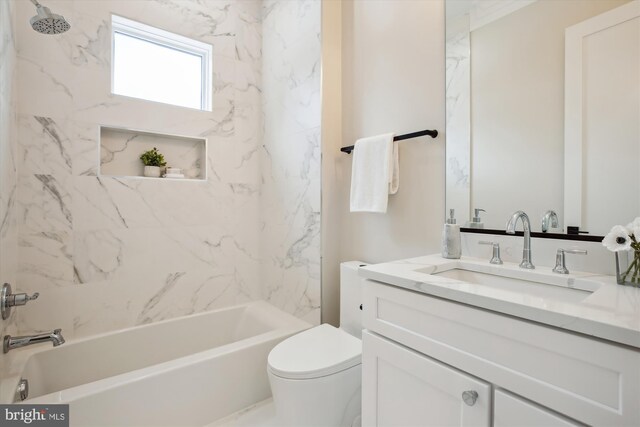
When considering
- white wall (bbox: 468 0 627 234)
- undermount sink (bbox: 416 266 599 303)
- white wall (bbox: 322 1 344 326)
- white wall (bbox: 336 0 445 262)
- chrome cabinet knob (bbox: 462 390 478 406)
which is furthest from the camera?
white wall (bbox: 322 1 344 326)

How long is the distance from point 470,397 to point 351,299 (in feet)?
3.03

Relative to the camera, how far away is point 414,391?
927mm

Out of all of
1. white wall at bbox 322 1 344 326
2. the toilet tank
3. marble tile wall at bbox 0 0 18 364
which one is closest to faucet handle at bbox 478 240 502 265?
the toilet tank

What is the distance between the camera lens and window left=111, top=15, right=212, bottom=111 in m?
1.98

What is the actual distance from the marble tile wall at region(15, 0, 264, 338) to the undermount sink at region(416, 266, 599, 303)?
161 cm

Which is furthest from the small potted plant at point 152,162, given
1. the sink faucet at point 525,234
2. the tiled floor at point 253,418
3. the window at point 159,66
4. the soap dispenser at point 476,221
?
the sink faucet at point 525,234

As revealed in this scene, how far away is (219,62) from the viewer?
2.23 meters

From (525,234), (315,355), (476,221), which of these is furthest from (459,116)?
(315,355)

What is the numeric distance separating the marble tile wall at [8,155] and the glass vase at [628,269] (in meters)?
2.13

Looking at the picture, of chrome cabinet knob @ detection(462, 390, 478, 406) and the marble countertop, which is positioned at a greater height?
the marble countertop

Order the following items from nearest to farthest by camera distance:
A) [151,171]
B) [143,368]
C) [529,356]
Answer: [529,356], [143,368], [151,171]

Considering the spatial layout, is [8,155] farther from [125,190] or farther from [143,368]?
[143,368]

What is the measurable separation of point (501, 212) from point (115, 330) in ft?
7.10

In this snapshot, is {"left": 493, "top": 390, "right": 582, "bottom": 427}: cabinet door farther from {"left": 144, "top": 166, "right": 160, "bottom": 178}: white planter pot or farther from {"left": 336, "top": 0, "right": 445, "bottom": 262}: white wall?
{"left": 144, "top": 166, "right": 160, "bottom": 178}: white planter pot
